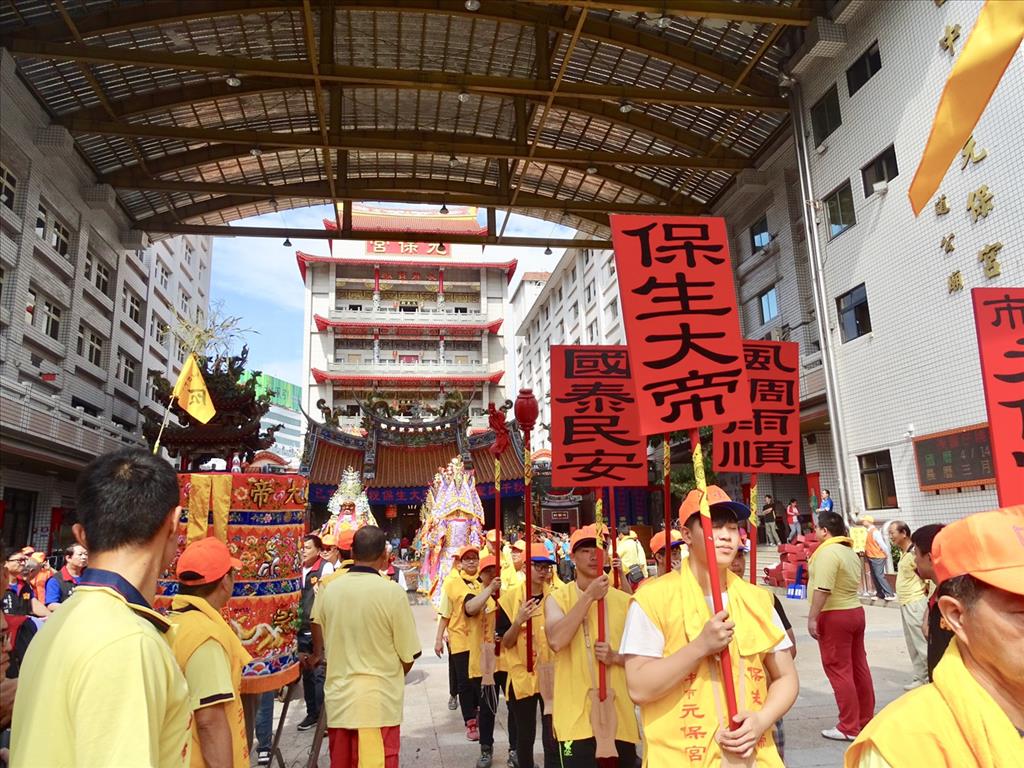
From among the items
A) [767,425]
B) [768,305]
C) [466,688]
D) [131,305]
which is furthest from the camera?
[131,305]

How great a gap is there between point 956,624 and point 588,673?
2.13m

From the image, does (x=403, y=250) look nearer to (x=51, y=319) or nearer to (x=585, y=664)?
(x=51, y=319)

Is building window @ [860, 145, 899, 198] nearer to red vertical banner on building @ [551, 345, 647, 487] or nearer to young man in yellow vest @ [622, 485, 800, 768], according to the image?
red vertical banner on building @ [551, 345, 647, 487]

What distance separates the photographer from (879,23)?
38.9 feet

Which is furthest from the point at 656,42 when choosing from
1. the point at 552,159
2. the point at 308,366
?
the point at 308,366

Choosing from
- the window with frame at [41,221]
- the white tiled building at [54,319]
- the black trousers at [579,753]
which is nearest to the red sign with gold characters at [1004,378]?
the black trousers at [579,753]

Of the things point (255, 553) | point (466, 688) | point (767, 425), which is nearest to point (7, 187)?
point (255, 553)

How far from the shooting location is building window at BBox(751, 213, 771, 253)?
1755 cm

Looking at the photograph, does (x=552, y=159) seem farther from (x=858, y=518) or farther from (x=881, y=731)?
(x=881, y=731)

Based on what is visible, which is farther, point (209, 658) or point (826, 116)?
point (826, 116)

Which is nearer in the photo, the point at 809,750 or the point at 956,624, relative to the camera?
the point at 956,624

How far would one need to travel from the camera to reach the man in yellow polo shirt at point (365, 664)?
312cm

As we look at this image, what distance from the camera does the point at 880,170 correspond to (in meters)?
12.1

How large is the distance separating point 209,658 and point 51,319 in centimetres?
1842
